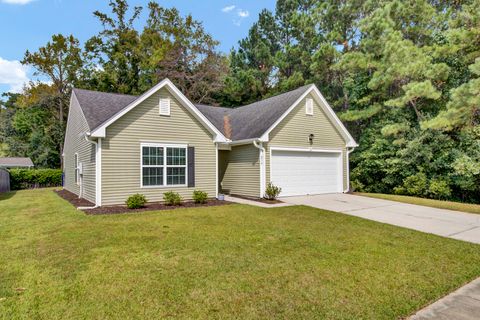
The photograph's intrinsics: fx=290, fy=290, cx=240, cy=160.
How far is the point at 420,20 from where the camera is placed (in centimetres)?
1809

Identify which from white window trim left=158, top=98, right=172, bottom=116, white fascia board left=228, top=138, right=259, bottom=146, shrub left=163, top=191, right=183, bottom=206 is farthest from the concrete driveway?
white window trim left=158, top=98, right=172, bottom=116

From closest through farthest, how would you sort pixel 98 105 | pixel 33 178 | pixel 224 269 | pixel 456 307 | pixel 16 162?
pixel 456 307 → pixel 224 269 → pixel 98 105 → pixel 33 178 → pixel 16 162

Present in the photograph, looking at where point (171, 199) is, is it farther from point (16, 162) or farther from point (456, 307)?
point (16, 162)

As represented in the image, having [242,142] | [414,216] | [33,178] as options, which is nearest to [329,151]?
[242,142]

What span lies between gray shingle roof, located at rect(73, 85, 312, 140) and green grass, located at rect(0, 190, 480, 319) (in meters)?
5.34

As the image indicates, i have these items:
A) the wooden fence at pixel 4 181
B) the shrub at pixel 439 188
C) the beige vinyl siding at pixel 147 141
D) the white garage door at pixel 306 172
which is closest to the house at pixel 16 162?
the wooden fence at pixel 4 181

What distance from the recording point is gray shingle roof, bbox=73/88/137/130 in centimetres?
1107

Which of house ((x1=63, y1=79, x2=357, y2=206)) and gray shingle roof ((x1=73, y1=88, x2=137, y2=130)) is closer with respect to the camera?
house ((x1=63, y1=79, x2=357, y2=206))

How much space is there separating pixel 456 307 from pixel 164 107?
10.5 m

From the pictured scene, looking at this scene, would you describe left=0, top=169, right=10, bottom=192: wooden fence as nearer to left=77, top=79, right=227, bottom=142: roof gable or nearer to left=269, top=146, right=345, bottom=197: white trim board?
left=77, top=79, right=227, bottom=142: roof gable

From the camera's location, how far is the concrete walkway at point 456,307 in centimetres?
327

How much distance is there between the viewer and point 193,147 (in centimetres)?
1205

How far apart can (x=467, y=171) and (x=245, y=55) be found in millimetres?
21828

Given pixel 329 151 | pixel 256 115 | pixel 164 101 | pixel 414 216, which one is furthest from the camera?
pixel 256 115
